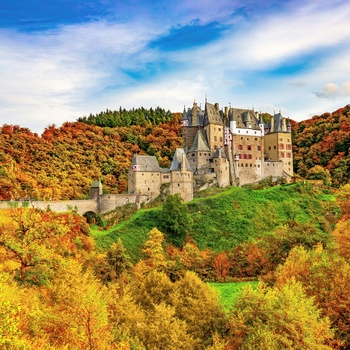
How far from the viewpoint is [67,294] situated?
870 inches

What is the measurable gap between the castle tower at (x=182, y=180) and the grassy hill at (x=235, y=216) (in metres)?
1.81

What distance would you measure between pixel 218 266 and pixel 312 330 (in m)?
24.6

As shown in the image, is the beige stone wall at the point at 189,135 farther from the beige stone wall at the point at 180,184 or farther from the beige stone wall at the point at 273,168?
the beige stone wall at the point at 273,168

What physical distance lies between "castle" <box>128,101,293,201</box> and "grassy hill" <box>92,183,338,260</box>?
144 inches

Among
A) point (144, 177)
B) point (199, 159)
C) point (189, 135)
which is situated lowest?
point (144, 177)

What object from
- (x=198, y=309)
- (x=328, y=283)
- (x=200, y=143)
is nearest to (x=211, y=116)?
(x=200, y=143)

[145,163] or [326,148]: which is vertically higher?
[326,148]

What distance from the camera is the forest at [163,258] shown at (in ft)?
64.3

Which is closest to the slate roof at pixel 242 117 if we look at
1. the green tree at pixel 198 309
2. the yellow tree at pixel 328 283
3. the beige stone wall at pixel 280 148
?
the beige stone wall at pixel 280 148

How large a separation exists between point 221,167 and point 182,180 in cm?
671

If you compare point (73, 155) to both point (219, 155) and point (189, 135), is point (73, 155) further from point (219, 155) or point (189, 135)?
point (219, 155)

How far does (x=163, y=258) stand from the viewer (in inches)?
1838

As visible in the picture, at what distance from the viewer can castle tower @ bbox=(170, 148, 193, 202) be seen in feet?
192

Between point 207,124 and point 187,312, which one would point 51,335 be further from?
point 207,124
